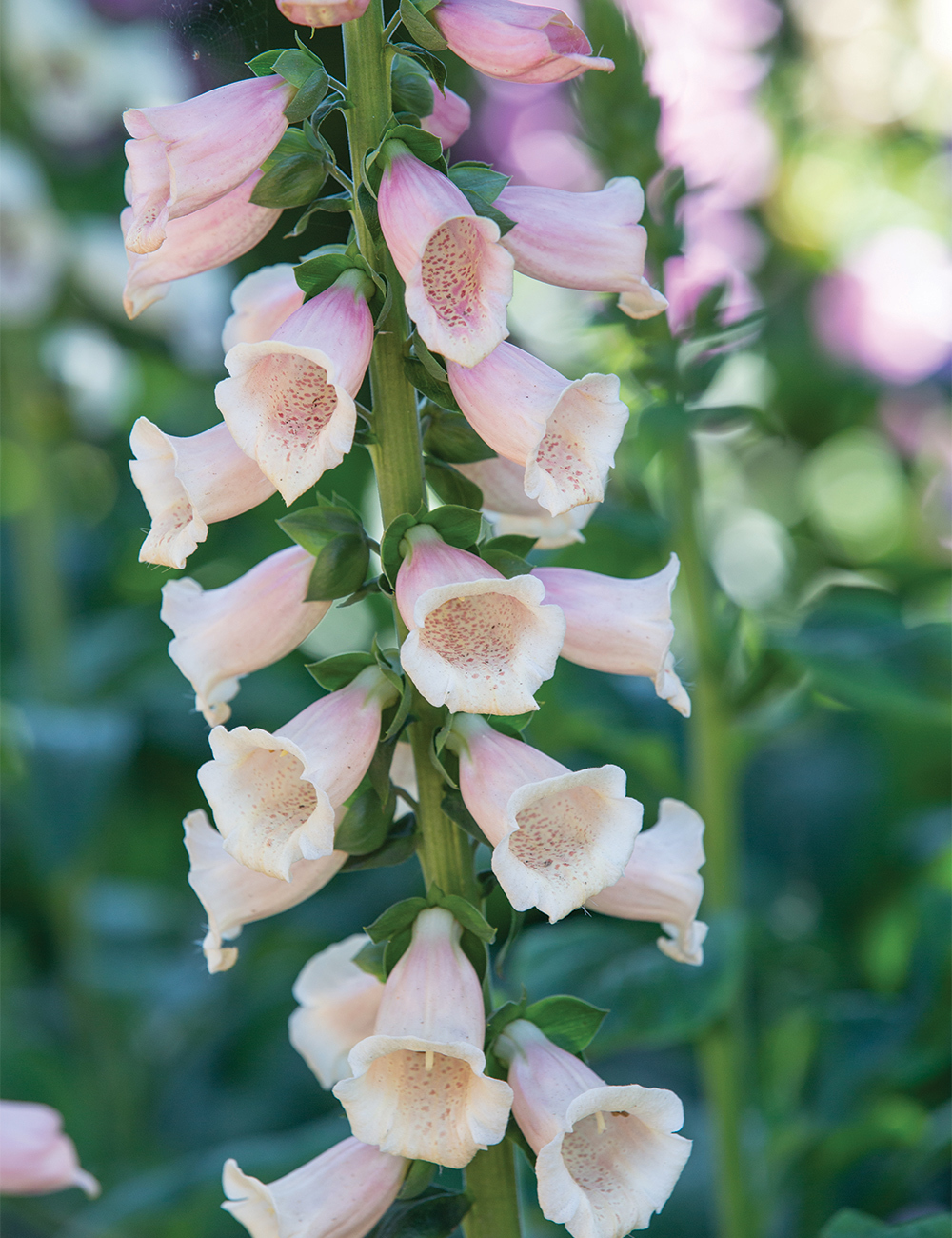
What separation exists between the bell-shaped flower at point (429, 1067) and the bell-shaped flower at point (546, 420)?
20 centimetres

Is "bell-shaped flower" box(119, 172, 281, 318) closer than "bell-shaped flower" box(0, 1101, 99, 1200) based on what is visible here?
Yes

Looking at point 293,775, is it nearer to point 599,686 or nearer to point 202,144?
point 202,144

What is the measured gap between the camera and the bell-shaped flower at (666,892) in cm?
61

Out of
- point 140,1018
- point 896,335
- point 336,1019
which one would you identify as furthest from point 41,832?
point 896,335

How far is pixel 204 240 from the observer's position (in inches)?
22.9

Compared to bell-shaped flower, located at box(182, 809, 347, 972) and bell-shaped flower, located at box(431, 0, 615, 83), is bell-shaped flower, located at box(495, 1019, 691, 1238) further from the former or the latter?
bell-shaped flower, located at box(431, 0, 615, 83)

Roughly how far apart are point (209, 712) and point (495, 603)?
0.50 feet

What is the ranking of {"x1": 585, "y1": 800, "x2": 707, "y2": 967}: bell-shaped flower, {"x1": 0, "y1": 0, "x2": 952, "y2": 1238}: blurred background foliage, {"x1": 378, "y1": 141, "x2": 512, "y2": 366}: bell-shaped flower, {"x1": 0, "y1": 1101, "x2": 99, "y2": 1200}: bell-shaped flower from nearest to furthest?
{"x1": 378, "y1": 141, "x2": 512, "y2": 366}: bell-shaped flower → {"x1": 585, "y1": 800, "x2": 707, "y2": 967}: bell-shaped flower → {"x1": 0, "y1": 1101, "x2": 99, "y2": 1200}: bell-shaped flower → {"x1": 0, "y1": 0, "x2": 952, "y2": 1238}: blurred background foliage

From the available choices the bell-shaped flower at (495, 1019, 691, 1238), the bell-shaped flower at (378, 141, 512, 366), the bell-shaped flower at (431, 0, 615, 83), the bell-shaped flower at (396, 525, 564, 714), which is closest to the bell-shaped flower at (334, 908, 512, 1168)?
the bell-shaped flower at (495, 1019, 691, 1238)

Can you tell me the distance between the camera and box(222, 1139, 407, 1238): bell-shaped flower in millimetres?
567

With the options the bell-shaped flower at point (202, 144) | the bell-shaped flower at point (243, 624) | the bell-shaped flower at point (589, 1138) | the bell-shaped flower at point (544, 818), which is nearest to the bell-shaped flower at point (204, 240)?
the bell-shaped flower at point (202, 144)

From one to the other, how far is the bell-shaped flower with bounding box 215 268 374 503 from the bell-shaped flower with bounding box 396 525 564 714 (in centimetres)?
6

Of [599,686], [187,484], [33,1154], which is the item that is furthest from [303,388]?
[599,686]

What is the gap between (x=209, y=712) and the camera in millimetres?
603
